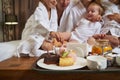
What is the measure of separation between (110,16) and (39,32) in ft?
1.86

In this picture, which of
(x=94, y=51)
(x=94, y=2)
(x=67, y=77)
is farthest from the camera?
(x=94, y=2)

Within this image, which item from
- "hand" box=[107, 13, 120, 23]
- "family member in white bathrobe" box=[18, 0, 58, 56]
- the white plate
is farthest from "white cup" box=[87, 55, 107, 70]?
"hand" box=[107, 13, 120, 23]

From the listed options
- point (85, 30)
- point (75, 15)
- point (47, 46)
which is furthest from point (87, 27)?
point (47, 46)

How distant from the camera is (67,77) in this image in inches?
28.0

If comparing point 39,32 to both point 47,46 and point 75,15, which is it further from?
point 75,15

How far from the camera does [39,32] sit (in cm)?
112

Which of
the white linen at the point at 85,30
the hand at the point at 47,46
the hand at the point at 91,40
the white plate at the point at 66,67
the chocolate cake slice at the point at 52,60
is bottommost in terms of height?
the white plate at the point at 66,67

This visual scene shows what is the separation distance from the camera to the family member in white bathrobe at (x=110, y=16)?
1.29 metres

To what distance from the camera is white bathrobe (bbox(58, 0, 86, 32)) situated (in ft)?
4.66

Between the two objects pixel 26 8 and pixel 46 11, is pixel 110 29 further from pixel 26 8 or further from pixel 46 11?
pixel 26 8

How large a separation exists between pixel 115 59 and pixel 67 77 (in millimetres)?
231

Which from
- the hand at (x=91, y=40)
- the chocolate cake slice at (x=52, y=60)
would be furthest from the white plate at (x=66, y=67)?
the hand at (x=91, y=40)

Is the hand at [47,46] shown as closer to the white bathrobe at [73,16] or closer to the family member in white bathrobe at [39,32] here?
the family member in white bathrobe at [39,32]

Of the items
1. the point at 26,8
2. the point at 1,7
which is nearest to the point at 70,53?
the point at 26,8
